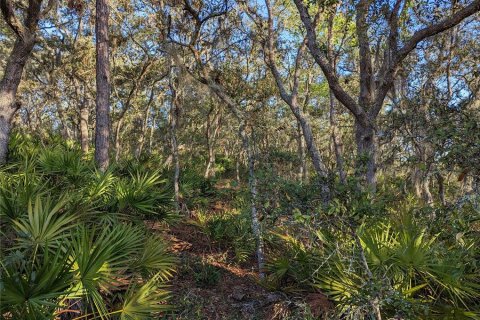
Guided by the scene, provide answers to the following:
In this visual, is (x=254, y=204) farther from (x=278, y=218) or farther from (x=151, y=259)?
(x=151, y=259)

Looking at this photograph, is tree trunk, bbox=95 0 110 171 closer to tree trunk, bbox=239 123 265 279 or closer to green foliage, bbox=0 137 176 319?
green foliage, bbox=0 137 176 319

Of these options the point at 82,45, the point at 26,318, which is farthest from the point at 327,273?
the point at 82,45

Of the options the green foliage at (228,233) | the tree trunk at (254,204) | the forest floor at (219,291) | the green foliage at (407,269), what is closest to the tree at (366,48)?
the green foliage at (407,269)

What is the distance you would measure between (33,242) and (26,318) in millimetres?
1110

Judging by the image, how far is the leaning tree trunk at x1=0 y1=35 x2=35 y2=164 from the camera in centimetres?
803

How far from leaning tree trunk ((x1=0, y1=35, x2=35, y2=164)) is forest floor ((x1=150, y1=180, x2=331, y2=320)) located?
174 inches

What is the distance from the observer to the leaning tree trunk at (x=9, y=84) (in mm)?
8030

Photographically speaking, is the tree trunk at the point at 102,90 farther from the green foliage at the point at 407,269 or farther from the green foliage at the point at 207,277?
the green foliage at the point at 407,269

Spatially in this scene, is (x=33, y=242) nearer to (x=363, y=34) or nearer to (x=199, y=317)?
(x=199, y=317)

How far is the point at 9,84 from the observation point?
26.7ft

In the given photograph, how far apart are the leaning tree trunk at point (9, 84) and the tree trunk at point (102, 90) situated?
1489 millimetres

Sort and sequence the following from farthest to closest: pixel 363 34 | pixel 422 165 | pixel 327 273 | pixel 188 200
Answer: pixel 188 200, pixel 363 34, pixel 327 273, pixel 422 165

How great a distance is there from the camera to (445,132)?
3.76m

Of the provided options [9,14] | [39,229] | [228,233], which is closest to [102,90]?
[9,14]
